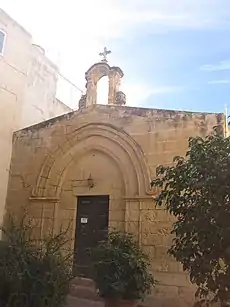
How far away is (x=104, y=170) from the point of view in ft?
33.2

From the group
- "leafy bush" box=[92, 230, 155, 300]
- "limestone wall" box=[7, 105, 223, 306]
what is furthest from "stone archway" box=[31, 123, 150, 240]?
"leafy bush" box=[92, 230, 155, 300]

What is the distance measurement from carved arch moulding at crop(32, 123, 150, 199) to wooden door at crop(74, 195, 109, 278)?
815mm

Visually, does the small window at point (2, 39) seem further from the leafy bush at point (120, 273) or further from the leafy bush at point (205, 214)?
the leafy bush at point (205, 214)

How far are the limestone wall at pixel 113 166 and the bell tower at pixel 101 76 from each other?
0.84 metres

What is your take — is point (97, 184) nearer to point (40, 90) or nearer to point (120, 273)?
point (120, 273)

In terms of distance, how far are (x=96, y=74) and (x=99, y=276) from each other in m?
6.11

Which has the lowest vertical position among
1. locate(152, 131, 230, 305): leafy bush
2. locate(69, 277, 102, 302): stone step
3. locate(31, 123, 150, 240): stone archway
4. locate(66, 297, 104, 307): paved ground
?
locate(66, 297, 104, 307): paved ground

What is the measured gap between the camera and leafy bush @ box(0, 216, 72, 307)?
17.8 ft

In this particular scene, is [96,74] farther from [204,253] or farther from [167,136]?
[204,253]

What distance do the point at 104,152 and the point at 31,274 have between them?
501 cm

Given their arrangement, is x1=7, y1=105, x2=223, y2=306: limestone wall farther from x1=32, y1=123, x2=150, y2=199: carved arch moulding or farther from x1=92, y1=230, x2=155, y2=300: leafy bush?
x1=92, y1=230, x2=155, y2=300: leafy bush

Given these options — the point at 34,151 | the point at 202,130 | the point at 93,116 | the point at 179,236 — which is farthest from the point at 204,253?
the point at 34,151

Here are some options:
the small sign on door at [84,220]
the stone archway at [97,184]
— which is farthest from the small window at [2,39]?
the small sign on door at [84,220]

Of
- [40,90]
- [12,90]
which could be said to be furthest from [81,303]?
[40,90]
